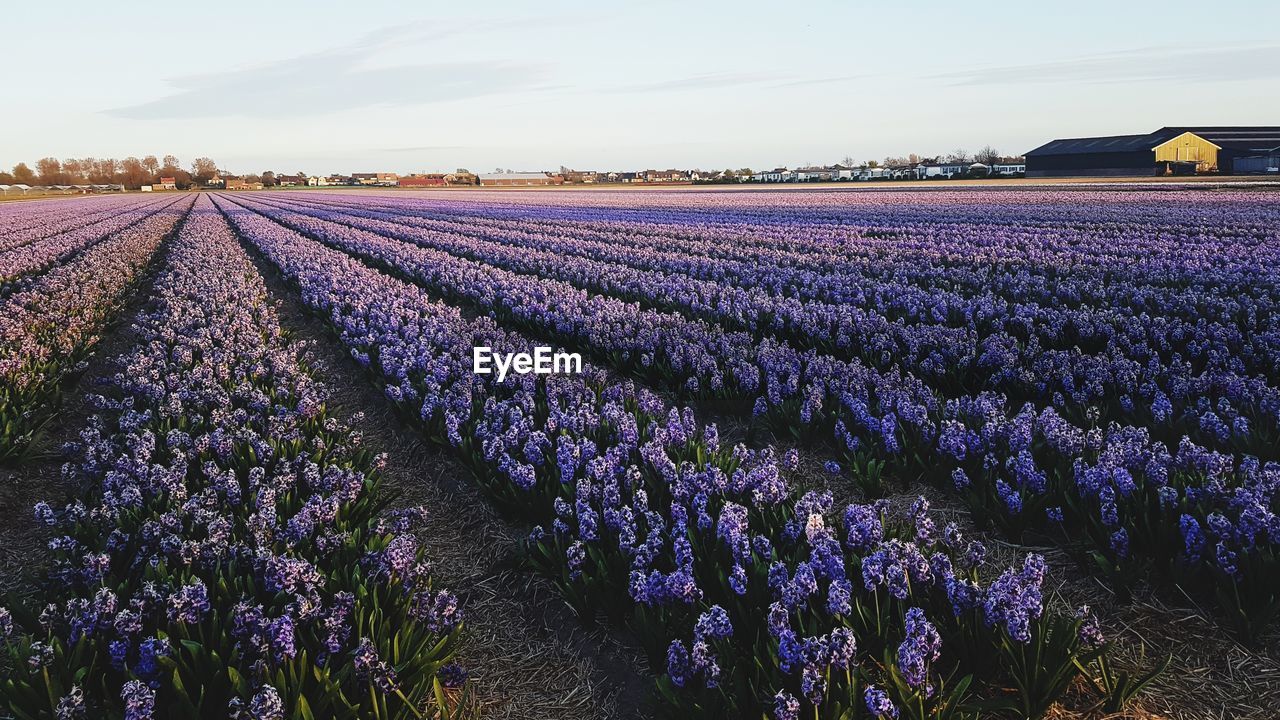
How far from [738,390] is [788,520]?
3.21 m

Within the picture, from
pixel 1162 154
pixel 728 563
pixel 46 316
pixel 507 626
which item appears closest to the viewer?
pixel 728 563

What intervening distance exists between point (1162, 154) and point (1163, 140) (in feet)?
9.25

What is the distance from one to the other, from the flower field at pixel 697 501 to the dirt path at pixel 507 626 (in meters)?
0.15

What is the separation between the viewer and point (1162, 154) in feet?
271

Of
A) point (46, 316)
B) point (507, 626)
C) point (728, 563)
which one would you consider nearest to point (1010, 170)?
point (46, 316)

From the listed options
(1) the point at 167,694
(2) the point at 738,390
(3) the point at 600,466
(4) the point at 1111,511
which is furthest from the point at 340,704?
(2) the point at 738,390

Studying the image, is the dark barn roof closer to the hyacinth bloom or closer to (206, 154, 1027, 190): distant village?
(206, 154, 1027, 190): distant village

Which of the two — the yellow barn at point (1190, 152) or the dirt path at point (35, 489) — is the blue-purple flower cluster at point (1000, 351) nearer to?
the dirt path at point (35, 489)

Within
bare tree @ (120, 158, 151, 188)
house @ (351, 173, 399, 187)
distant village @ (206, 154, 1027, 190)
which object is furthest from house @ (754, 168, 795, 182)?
bare tree @ (120, 158, 151, 188)

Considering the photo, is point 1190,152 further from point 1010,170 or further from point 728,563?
point 728,563

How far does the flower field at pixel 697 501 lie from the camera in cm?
336

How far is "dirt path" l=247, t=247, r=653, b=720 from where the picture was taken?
3824 millimetres

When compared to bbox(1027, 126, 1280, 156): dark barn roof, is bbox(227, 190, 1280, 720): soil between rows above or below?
below

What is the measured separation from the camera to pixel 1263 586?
12.7 feet
